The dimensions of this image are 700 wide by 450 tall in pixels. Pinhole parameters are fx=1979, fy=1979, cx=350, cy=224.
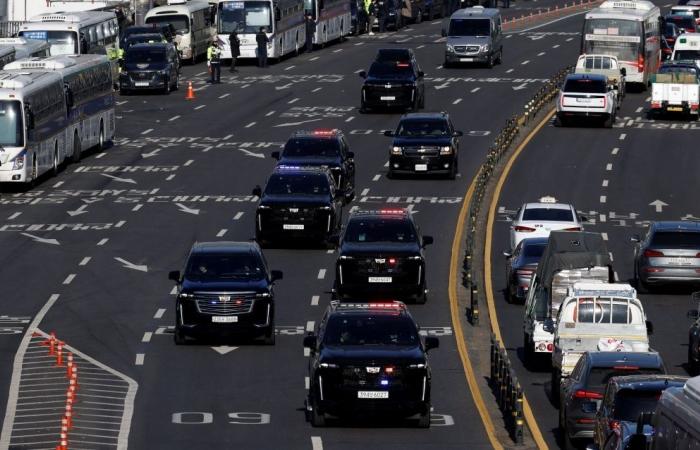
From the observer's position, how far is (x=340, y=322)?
29.8 meters

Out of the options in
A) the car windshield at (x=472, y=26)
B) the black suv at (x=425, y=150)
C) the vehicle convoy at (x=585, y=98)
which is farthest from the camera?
the car windshield at (x=472, y=26)

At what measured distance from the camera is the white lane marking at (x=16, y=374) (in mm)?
28406

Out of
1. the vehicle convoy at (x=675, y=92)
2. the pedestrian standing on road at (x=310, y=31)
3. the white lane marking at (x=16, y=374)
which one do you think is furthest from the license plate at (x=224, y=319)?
the pedestrian standing on road at (x=310, y=31)

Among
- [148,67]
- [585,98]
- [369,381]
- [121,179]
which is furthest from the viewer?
[148,67]

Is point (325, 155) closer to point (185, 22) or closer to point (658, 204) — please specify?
point (658, 204)

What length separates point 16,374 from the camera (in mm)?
33219

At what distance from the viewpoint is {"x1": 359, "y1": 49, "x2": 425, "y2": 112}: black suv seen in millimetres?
71188

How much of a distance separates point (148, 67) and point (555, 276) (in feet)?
144

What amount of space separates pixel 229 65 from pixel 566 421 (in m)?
64.3

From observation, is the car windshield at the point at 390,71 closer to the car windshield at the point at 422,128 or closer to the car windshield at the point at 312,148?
the car windshield at the point at 422,128

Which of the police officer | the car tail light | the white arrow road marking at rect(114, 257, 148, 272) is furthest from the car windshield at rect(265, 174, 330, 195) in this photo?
the police officer

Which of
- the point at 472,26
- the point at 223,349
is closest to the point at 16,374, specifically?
the point at 223,349

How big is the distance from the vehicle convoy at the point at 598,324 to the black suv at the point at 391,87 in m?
38.9

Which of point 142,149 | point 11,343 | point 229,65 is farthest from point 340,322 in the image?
point 229,65
